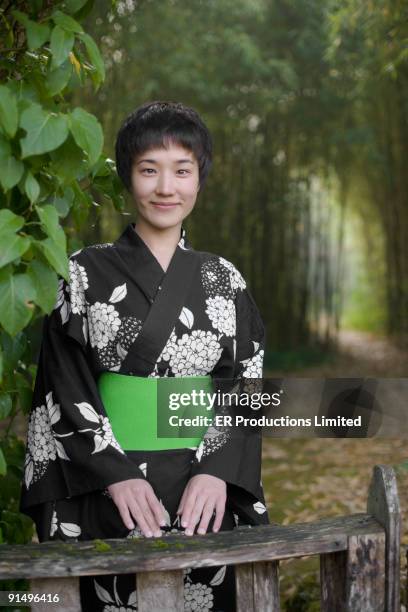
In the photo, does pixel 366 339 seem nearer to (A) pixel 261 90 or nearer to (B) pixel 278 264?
(B) pixel 278 264

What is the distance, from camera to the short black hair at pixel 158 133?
4.90 feet

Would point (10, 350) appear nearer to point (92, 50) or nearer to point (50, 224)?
point (50, 224)

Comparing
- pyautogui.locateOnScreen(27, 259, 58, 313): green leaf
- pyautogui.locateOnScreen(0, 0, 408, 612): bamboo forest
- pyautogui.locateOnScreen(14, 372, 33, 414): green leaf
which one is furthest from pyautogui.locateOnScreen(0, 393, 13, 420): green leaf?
pyautogui.locateOnScreen(27, 259, 58, 313): green leaf

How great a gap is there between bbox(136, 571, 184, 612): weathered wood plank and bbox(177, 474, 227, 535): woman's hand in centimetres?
16

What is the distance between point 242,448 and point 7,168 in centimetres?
72

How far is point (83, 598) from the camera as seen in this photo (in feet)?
5.02

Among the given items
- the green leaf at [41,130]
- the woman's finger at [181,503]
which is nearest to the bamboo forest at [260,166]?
the green leaf at [41,130]

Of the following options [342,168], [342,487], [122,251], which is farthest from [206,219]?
[122,251]

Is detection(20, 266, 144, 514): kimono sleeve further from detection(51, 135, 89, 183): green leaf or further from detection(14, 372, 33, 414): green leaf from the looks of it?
detection(51, 135, 89, 183): green leaf

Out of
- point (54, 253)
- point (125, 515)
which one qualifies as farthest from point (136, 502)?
point (54, 253)

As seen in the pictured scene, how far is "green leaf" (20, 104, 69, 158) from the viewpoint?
44.4 inches

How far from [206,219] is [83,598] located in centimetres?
669

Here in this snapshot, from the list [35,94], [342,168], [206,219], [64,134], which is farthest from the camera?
[342,168]

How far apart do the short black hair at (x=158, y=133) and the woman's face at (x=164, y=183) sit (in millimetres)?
14
